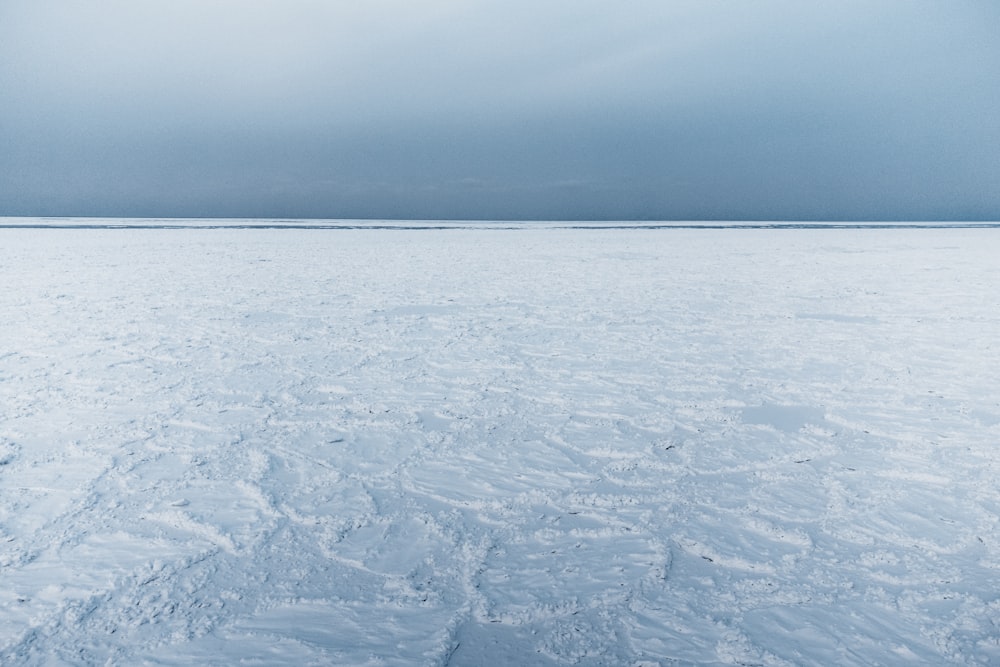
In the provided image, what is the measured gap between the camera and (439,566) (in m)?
1.99

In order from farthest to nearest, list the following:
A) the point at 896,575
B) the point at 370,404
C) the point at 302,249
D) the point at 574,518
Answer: the point at 302,249
the point at 370,404
the point at 574,518
the point at 896,575

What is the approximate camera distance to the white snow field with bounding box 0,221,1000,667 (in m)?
1.68

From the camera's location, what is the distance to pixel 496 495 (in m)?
2.50

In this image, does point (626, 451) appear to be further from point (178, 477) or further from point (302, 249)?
point (302, 249)

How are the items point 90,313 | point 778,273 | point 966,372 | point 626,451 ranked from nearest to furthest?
point 626,451, point 966,372, point 90,313, point 778,273

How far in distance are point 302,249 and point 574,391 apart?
14358mm

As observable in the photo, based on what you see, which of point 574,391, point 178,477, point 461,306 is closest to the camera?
point 178,477

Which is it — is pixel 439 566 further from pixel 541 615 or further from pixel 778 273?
pixel 778 273

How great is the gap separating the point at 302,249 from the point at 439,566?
16.0 metres

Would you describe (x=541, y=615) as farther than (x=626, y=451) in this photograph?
No

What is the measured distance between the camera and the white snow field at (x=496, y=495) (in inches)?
66.3

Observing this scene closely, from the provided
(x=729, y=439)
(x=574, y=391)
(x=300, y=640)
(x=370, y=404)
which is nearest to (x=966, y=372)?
(x=729, y=439)

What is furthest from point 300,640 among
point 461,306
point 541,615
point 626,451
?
point 461,306

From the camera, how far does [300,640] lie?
65.2 inches
